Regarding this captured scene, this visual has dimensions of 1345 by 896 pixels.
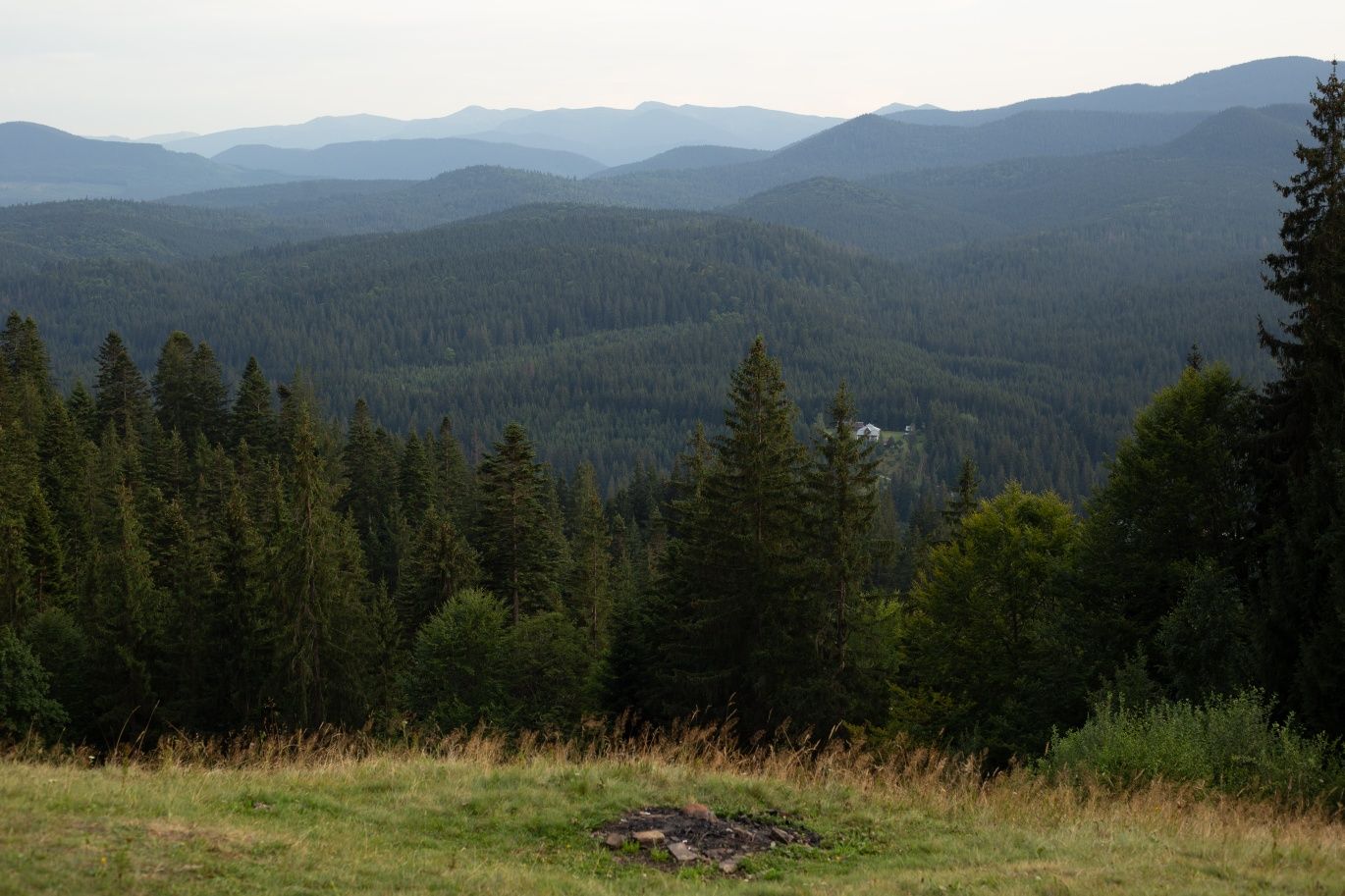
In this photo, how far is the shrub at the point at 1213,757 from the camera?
13.3 meters

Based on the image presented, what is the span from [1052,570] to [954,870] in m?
18.7

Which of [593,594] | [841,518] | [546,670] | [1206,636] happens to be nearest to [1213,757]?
[1206,636]

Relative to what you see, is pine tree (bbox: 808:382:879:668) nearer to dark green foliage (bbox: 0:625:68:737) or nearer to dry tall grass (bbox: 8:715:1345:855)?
dry tall grass (bbox: 8:715:1345:855)

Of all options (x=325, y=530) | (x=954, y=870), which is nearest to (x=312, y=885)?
(x=954, y=870)

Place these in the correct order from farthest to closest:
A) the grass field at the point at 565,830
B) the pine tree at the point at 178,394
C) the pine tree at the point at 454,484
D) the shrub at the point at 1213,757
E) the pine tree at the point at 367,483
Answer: the pine tree at the point at 178,394
the pine tree at the point at 367,483
the pine tree at the point at 454,484
the shrub at the point at 1213,757
the grass field at the point at 565,830

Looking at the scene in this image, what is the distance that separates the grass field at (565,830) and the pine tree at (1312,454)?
552 centimetres

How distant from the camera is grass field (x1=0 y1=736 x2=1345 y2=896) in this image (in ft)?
29.1

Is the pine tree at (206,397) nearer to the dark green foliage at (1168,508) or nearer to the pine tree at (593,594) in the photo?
the pine tree at (593,594)

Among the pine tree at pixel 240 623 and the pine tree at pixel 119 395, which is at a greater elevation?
the pine tree at pixel 119 395

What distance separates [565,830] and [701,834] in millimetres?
1467

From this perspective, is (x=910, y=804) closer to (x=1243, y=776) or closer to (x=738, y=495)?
(x=1243, y=776)

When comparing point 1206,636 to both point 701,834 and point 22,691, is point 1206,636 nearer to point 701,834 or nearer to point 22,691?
point 701,834

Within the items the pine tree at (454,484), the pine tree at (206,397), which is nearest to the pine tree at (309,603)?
the pine tree at (454,484)

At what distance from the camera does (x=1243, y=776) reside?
13.6 meters
